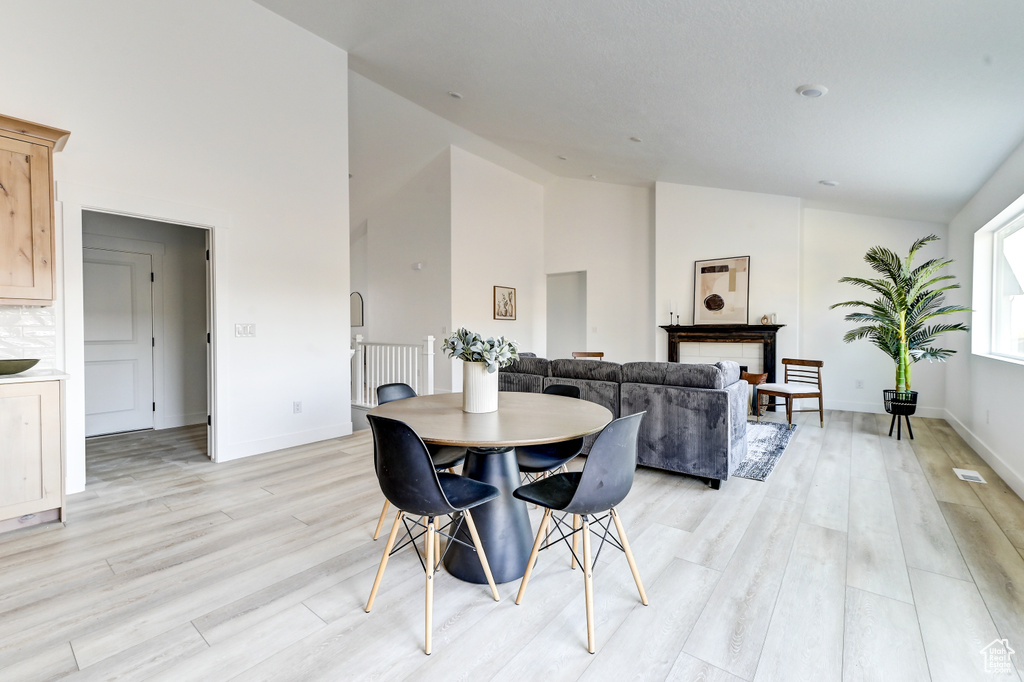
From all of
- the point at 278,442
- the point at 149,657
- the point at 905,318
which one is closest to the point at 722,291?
the point at 905,318

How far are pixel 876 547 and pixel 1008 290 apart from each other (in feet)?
10.3

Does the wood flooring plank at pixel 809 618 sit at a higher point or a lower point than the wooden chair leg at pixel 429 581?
lower

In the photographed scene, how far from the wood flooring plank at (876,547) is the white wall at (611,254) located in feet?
13.5

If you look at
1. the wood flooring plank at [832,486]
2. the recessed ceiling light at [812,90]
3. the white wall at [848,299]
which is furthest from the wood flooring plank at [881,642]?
the white wall at [848,299]

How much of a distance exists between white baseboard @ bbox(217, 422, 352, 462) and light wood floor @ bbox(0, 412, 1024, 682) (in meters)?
0.64

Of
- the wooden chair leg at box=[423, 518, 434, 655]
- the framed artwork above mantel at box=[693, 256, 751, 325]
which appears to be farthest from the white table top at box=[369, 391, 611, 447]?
the framed artwork above mantel at box=[693, 256, 751, 325]

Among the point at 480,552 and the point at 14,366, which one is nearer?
the point at 480,552

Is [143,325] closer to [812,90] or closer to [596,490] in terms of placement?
[596,490]

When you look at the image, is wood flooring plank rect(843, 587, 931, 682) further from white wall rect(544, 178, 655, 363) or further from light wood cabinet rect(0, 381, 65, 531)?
white wall rect(544, 178, 655, 363)

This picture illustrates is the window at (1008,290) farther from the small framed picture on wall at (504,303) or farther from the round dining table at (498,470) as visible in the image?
the small framed picture on wall at (504,303)

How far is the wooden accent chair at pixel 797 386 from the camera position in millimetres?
4930

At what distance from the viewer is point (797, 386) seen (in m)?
5.10

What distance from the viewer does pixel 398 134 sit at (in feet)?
20.1

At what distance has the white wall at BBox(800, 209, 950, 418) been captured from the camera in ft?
18.2
